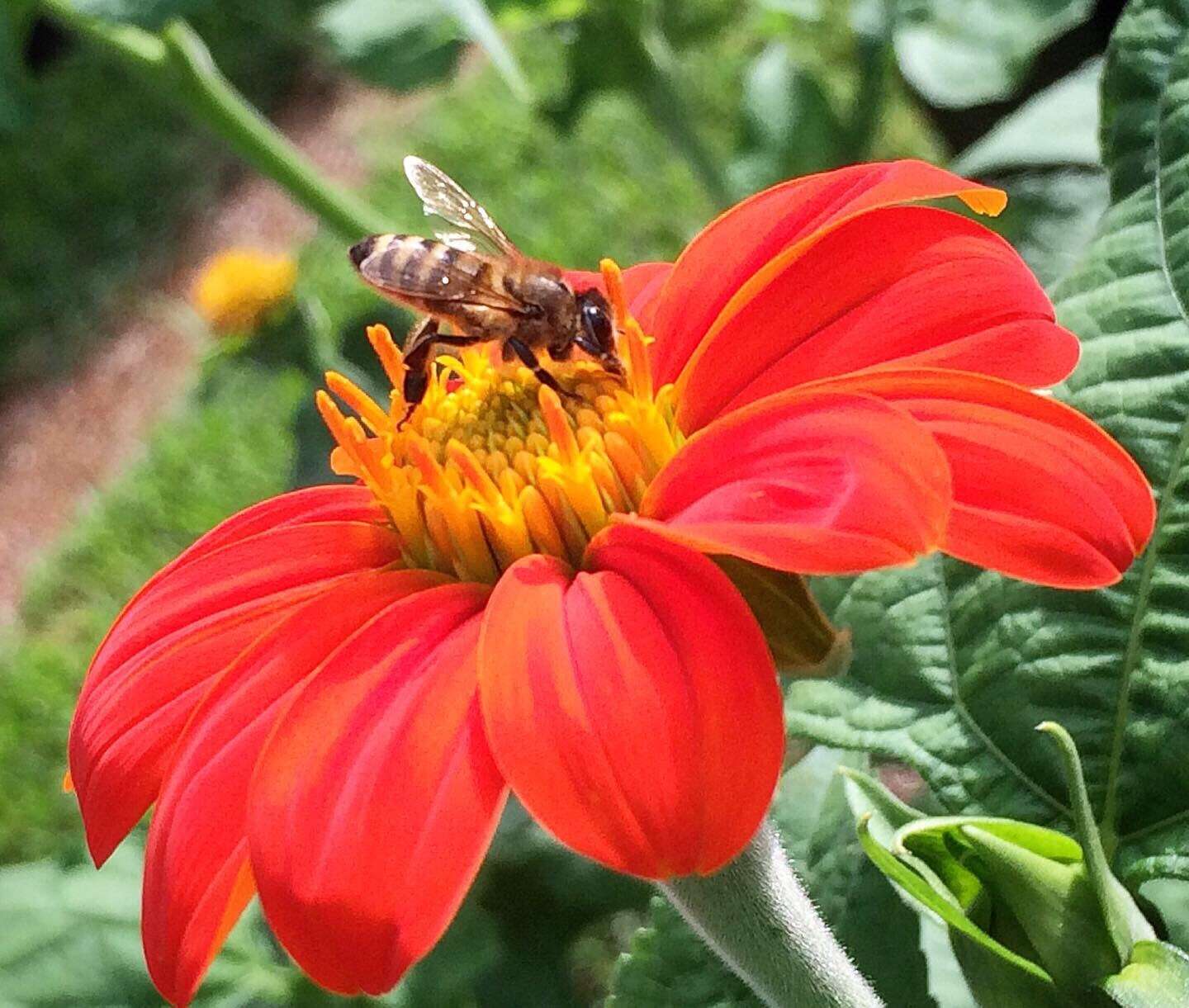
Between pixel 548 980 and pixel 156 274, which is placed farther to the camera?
pixel 156 274

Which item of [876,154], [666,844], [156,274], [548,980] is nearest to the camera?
[666,844]

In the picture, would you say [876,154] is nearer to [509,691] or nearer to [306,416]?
[306,416]

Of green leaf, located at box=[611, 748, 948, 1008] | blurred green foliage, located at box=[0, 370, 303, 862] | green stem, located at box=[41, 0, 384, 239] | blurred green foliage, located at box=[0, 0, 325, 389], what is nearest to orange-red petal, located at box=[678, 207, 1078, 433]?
green leaf, located at box=[611, 748, 948, 1008]

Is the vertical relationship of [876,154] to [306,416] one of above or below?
below

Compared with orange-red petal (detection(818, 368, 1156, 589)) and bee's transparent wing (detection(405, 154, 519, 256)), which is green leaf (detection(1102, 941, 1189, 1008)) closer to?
orange-red petal (detection(818, 368, 1156, 589))

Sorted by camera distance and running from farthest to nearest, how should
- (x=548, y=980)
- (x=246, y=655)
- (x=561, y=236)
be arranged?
(x=561, y=236) < (x=548, y=980) < (x=246, y=655)

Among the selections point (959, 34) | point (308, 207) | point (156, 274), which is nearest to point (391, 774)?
point (308, 207)

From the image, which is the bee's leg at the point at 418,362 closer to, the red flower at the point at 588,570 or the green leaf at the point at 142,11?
the red flower at the point at 588,570

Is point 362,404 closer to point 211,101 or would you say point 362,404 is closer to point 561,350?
→ point 561,350
